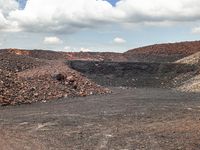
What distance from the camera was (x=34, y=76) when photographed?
99.5 feet

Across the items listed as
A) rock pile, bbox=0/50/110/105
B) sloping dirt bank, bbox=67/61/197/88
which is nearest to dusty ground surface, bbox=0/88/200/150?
rock pile, bbox=0/50/110/105

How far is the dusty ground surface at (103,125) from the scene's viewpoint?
45.3 feet

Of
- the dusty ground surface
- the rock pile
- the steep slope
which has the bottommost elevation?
the dusty ground surface

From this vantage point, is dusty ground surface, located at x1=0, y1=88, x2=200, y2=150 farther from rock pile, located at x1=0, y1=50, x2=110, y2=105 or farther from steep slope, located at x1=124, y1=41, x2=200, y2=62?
steep slope, located at x1=124, y1=41, x2=200, y2=62

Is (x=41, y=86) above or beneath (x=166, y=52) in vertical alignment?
beneath

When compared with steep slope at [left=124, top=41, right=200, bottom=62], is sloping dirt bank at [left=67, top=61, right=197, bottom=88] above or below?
below

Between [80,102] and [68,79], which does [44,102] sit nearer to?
[80,102]

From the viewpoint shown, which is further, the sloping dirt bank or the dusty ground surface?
the sloping dirt bank

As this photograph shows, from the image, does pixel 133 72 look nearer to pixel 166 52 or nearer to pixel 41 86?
pixel 41 86

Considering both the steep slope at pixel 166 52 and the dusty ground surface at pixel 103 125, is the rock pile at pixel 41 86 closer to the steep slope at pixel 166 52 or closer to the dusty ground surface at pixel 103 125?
the dusty ground surface at pixel 103 125

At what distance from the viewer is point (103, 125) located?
670 inches

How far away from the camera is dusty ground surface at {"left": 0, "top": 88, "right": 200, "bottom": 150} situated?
13820 millimetres

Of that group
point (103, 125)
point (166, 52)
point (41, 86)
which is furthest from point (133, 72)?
point (103, 125)

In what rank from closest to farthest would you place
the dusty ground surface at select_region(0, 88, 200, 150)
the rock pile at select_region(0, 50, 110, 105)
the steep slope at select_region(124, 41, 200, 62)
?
1. the dusty ground surface at select_region(0, 88, 200, 150)
2. the rock pile at select_region(0, 50, 110, 105)
3. the steep slope at select_region(124, 41, 200, 62)
